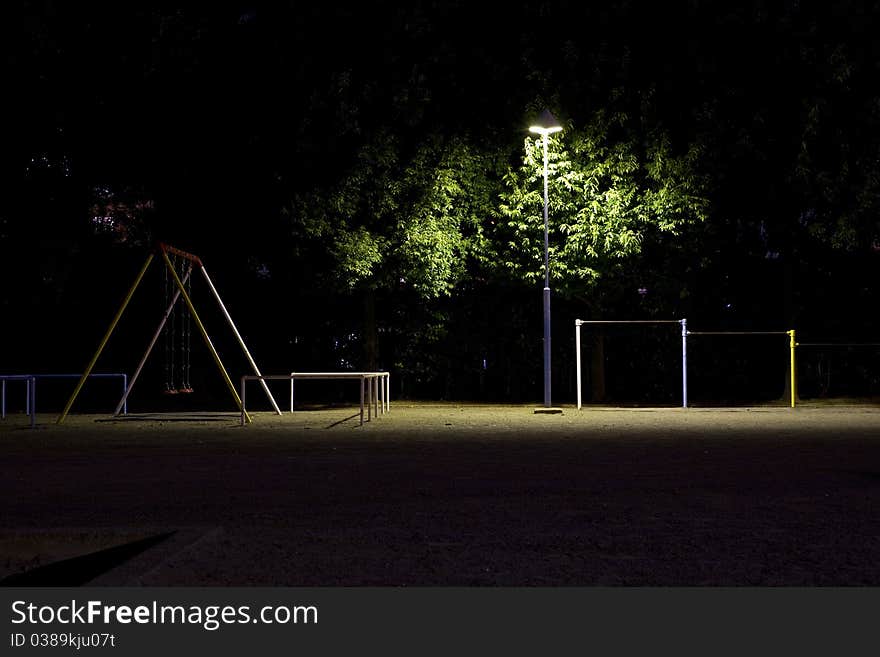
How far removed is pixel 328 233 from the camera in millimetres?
25266

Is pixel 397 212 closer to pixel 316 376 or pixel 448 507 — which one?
pixel 316 376

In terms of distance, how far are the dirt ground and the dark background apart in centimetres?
992

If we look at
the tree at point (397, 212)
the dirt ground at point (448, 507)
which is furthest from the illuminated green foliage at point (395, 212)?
the dirt ground at point (448, 507)

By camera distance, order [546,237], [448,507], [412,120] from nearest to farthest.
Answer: [448,507], [546,237], [412,120]

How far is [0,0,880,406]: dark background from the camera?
2494cm

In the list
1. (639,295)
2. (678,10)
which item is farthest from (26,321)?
(678,10)

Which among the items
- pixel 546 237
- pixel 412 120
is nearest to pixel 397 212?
pixel 412 120

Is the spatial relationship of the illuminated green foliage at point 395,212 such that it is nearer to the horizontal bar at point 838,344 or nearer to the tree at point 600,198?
the tree at point 600,198

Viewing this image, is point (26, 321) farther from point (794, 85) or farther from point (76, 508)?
point (76, 508)

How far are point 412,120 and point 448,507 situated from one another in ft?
57.0

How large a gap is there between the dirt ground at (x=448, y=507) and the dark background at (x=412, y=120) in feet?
→ 32.5

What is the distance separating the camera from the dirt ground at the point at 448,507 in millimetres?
6258

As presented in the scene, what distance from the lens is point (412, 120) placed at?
82.2 feet

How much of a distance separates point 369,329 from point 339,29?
22.6 ft
